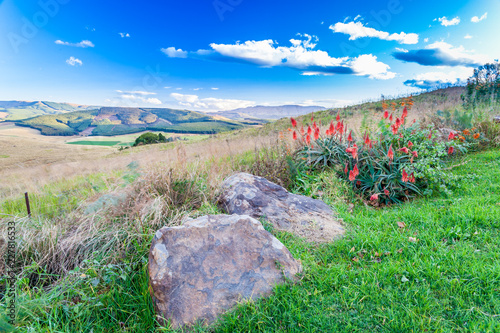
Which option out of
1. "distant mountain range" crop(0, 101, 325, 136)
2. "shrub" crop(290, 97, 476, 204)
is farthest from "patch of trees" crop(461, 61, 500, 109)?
"distant mountain range" crop(0, 101, 325, 136)

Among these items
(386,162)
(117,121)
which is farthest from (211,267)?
(117,121)

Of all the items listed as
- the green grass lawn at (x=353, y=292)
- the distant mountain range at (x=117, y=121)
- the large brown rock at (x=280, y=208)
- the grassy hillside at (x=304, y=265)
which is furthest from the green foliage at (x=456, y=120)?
the distant mountain range at (x=117, y=121)

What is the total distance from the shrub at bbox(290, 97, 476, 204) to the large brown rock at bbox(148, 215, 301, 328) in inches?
100

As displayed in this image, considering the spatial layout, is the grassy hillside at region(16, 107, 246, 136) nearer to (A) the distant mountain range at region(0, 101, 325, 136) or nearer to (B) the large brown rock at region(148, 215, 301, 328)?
(A) the distant mountain range at region(0, 101, 325, 136)

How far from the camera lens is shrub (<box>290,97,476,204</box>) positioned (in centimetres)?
455

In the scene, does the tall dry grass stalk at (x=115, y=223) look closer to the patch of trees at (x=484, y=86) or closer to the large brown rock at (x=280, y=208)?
the large brown rock at (x=280, y=208)

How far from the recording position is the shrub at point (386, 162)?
4555 millimetres

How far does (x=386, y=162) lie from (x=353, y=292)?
3588 mm

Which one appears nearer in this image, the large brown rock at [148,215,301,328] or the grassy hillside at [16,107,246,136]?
the large brown rock at [148,215,301,328]

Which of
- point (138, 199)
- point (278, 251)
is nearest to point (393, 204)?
point (278, 251)

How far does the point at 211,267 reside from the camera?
230 centimetres

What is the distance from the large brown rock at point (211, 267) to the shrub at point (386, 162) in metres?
2.55

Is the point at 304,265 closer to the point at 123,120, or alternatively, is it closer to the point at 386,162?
the point at 386,162

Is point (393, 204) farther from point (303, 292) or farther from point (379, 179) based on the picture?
point (303, 292)
